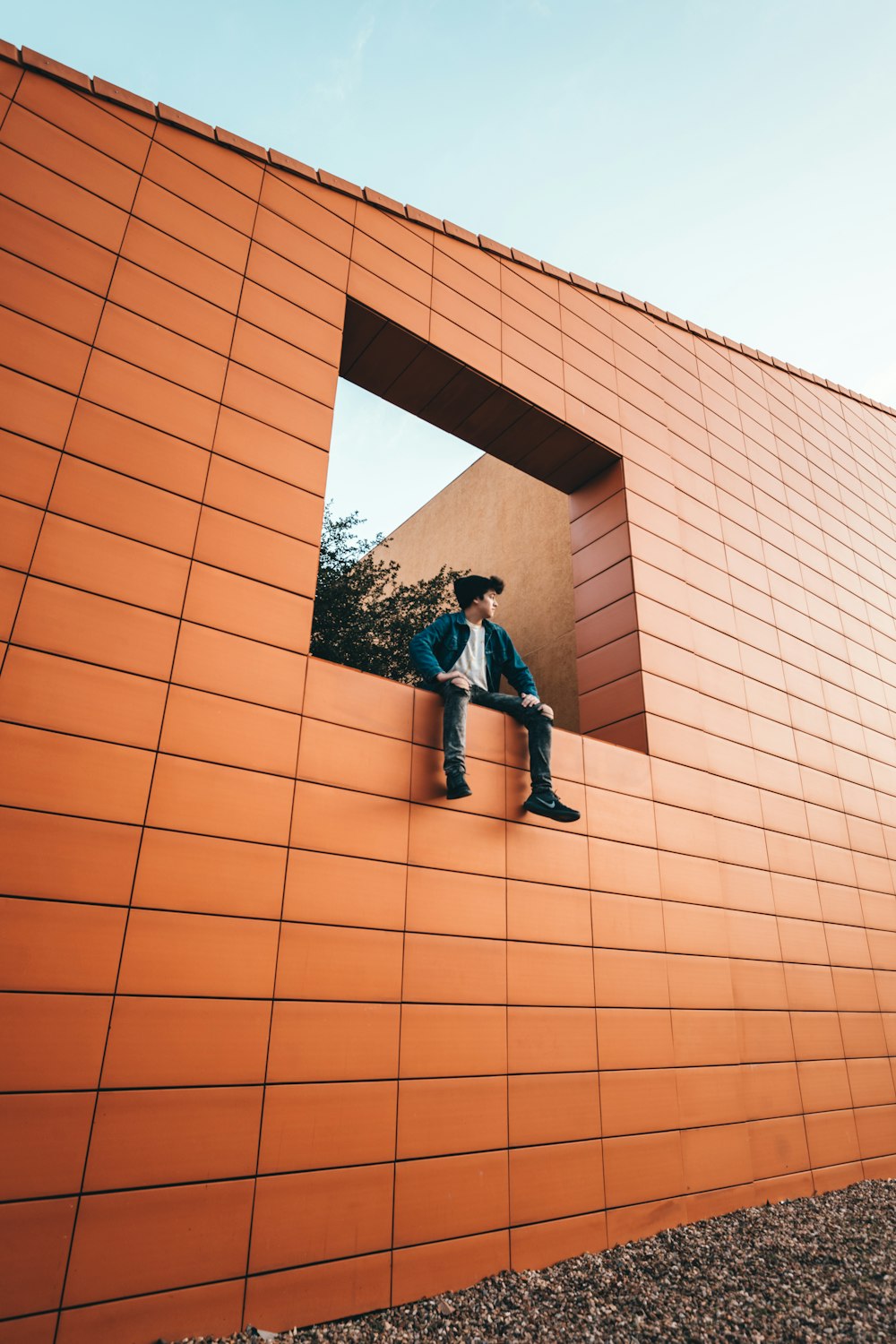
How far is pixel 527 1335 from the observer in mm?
3000

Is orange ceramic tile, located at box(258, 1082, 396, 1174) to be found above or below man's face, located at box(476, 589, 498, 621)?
below

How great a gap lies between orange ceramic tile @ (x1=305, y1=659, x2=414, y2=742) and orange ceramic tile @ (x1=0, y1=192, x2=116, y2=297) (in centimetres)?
234

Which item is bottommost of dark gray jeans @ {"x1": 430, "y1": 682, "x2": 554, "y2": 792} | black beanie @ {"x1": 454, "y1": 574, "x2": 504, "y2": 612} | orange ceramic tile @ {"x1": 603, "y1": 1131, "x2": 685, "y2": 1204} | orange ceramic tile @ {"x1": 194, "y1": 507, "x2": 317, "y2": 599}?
orange ceramic tile @ {"x1": 603, "y1": 1131, "x2": 685, "y2": 1204}

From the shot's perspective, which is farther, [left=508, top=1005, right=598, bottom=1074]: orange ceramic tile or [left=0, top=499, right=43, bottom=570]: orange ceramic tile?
[left=508, top=1005, right=598, bottom=1074]: orange ceramic tile

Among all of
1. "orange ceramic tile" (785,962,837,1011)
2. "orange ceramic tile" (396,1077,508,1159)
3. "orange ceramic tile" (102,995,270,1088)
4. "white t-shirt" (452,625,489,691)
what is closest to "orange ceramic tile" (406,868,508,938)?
"orange ceramic tile" (396,1077,508,1159)

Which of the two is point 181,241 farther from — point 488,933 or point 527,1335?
point 527,1335

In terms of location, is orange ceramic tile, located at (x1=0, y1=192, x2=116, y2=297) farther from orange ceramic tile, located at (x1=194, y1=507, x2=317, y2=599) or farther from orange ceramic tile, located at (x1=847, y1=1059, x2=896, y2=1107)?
orange ceramic tile, located at (x1=847, y1=1059, x2=896, y2=1107)

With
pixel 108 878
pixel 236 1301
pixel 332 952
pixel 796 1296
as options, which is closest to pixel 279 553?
pixel 108 878

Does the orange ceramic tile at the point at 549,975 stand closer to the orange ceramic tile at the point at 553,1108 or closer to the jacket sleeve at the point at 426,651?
the orange ceramic tile at the point at 553,1108

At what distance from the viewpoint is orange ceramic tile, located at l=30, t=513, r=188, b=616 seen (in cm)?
340

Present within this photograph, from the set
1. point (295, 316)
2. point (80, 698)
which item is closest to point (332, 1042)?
point (80, 698)

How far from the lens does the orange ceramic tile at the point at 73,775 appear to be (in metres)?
3.03

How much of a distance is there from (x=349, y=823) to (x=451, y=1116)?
63.8 inches

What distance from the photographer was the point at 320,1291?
3.04 m
